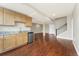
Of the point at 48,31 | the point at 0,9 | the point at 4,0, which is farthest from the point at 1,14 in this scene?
the point at 48,31

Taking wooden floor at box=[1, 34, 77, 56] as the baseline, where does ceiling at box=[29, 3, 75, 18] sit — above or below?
above

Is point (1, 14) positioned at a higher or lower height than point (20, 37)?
higher

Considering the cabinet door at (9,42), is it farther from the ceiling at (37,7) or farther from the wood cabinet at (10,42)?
the ceiling at (37,7)

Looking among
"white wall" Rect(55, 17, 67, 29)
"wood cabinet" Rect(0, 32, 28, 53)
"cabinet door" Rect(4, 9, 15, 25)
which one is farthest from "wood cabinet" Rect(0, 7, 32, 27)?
"white wall" Rect(55, 17, 67, 29)

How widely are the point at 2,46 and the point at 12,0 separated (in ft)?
6.68

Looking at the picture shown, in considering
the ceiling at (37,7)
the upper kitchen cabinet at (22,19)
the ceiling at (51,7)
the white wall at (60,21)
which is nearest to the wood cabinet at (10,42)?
the upper kitchen cabinet at (22,19)

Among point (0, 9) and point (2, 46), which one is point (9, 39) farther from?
point (0, 9)

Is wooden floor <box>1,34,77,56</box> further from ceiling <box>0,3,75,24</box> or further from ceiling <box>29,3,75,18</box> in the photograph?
ceiling <box>29,3,75,18</box>

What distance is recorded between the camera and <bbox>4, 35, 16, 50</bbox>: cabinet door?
4.23 m

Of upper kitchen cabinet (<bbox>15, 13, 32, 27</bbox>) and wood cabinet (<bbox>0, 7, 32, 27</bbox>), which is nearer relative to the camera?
wood cabinet (<bbox>0, 7, 32, 27</bbox>)

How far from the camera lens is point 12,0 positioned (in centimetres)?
284

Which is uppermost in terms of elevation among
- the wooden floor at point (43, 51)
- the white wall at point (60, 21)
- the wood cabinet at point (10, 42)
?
the white wall at point (60, 21)

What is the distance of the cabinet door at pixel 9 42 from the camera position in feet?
13.9

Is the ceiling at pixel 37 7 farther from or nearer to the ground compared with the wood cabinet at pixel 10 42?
farther from the ground
